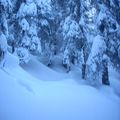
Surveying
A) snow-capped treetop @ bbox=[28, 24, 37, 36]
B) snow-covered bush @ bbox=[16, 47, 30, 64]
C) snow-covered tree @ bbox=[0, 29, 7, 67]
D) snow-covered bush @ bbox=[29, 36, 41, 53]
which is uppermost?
snow-covered tree @ bbox=[0, 29, 7, 67]

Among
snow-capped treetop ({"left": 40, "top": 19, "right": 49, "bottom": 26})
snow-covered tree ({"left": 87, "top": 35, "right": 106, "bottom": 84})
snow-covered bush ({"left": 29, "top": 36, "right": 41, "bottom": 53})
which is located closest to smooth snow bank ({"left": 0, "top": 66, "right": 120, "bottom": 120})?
snow-covered tree ({"left": 87, "top": 35, "right": 106, "bottom": 84})

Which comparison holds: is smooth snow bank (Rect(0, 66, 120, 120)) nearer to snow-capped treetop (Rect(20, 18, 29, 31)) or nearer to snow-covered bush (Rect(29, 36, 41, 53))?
snow-covered bush (Rect(29, 36, 41, 53))

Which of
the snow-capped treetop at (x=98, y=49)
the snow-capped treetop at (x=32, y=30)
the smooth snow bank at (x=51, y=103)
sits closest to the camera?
the smooth snow bank at (x=51, y=103)

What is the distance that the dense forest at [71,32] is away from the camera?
1892 centimetres

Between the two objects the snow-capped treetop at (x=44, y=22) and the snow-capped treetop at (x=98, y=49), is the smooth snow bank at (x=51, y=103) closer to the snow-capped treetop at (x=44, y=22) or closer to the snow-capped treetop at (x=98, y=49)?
the snow-capped treetop at (x=98, y=49)

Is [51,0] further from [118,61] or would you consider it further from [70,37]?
[118,61]

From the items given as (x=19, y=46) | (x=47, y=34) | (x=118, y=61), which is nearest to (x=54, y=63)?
(x=47, y=34)

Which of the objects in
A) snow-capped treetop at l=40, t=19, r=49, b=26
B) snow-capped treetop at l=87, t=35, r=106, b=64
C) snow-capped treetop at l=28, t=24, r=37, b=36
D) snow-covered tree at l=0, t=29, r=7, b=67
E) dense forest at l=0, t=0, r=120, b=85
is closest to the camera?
snow-covered tree at l=0, t=29, r=7, b=67

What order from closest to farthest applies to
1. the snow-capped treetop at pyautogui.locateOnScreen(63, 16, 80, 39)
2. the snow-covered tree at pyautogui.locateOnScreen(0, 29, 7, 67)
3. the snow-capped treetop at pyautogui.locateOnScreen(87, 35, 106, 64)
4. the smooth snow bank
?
the smooth snow bank < the snow-covered tree at pyautogui.locateOnScreen(0, 29, 7, 67) < the snow-capped treetop at pyautogui.locateOnScreen(87, 35, 106, 64) < the snow-capped treetop at pyautogui.locateOnScreen(63, 16, 80, 39)

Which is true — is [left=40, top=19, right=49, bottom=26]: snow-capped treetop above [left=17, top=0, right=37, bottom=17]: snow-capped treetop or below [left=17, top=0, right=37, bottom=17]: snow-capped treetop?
below

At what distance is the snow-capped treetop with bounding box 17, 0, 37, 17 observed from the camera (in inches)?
870

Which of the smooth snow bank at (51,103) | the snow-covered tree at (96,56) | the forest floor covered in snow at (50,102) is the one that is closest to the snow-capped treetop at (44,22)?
the snow-covered tree at (96,56)

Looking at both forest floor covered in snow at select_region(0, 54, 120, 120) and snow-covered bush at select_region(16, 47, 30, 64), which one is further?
snow-covered bush at select_region(16, 47, 30, 64)

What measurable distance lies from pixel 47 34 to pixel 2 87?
13.8 m
